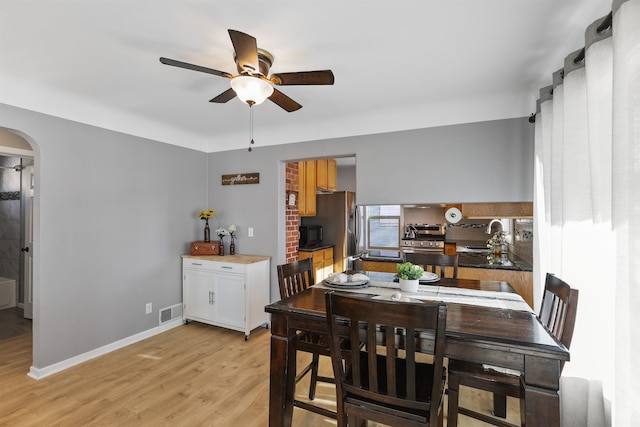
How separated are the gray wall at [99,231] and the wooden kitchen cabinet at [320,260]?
5.57 ft

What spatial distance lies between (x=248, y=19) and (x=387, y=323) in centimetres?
170

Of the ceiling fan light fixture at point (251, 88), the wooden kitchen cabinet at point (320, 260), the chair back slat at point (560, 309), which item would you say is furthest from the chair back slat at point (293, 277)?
the wooden kitchen cabinet at point (320, 260)

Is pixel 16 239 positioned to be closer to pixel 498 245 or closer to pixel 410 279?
pixel 410 279

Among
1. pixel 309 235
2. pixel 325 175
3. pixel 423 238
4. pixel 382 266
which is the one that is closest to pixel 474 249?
pixel 423 238

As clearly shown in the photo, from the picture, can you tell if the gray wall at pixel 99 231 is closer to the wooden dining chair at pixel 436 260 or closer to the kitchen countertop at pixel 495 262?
the wooden dining chair at pixel 436 260

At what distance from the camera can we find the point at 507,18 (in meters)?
1.67

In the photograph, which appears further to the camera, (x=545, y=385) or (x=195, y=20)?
(x=195, y=20)

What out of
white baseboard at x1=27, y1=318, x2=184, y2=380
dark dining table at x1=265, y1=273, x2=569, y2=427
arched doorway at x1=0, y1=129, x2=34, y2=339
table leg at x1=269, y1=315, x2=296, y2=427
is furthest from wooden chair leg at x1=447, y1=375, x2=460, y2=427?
arched doorway at x1=0, y1=129, x2=34, y2=339

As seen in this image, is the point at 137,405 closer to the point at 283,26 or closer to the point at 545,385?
the point at 545,385

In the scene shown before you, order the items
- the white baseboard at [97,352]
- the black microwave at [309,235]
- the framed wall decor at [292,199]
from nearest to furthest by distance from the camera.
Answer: the white baseboard at [97,352] → the framed wall decor at [292,199] → the black microwave at [309,235]

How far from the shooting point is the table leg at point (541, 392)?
4.06ft

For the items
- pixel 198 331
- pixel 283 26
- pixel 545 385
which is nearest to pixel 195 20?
pixel 283 26

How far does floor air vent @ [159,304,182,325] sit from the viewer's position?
3585 mm

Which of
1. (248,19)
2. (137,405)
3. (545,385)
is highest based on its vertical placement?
(248,19)
